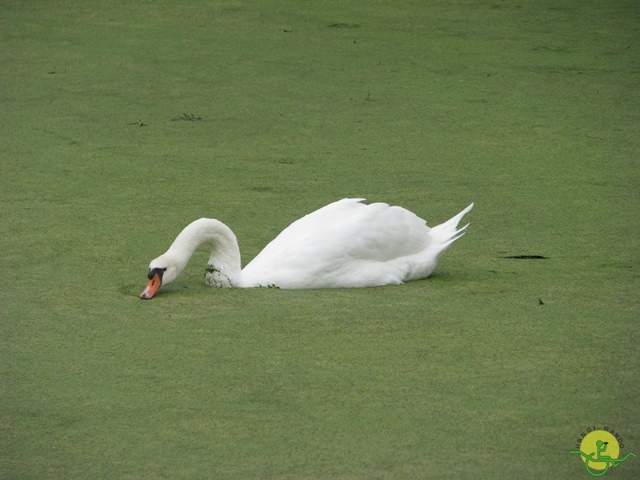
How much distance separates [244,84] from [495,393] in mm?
5028

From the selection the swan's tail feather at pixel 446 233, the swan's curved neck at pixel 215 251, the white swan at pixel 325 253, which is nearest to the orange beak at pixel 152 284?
the white swan at pixel 325 253

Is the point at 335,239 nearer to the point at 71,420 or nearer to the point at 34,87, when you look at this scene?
the point at 71,420

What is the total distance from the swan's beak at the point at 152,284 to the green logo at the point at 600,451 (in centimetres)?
177

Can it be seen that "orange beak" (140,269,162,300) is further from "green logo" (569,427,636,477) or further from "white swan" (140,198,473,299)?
"green logo" (569,427,636,477)

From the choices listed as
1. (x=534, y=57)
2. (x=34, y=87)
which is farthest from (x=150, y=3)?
(x=534, y=57)

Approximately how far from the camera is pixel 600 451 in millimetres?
2943

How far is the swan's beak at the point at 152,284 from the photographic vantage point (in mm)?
4270

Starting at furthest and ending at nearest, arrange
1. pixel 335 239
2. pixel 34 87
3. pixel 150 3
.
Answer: pixel 150 3, pixel 34 87, pixel 335 239

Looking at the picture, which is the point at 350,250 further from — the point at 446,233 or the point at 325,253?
the point at 446,233

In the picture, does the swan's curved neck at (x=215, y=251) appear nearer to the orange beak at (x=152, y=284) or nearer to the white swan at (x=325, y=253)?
the white swan at (x=325, y=253)

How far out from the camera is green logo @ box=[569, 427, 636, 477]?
2.88 meters

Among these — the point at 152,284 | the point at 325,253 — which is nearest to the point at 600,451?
the point at 325,253

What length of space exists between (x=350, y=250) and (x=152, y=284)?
73 cm

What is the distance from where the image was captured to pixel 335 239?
4.47 metres
